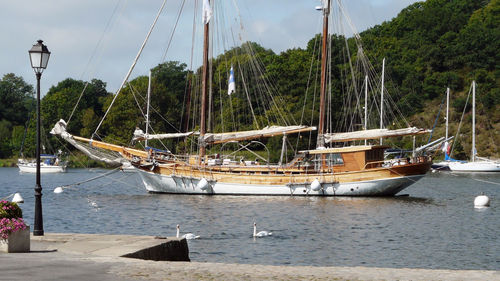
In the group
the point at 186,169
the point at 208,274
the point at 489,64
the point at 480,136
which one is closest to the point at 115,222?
the point at 186,169

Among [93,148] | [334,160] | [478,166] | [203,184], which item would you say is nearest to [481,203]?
[334,160]

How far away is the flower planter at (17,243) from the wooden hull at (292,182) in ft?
139

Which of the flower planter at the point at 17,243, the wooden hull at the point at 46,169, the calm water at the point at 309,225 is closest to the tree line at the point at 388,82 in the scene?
the wooden hull at the point at 46,169

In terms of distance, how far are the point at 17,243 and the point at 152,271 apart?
441 cm

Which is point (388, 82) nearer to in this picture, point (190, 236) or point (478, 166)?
point (478, 166)

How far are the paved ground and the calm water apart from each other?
10456 mm

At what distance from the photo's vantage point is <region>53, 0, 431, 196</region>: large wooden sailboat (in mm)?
59688

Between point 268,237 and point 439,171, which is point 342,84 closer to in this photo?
point 439,171

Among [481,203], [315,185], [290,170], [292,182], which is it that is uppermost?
[290,170]

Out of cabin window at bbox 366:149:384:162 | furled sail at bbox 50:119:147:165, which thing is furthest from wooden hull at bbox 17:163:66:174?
cabin window at bbox 366:149:384:162

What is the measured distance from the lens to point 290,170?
61688mm

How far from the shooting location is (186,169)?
63.4 m

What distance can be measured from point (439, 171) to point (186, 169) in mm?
66658

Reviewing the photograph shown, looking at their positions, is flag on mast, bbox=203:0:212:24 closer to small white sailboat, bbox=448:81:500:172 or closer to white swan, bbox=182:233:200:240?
white swan, bbox=182:233:200:240
